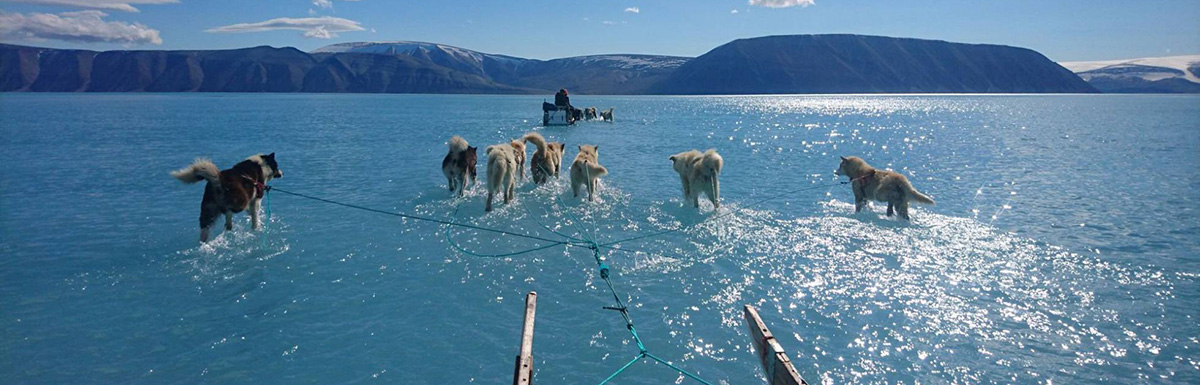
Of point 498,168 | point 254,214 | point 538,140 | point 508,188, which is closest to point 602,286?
point 498,168

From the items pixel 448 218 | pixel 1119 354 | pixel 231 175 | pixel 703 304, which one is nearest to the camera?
pixel 1119 354

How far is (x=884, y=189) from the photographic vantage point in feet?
40.0

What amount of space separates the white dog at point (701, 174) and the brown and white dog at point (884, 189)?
10.4 feet

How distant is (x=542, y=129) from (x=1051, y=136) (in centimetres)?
3434

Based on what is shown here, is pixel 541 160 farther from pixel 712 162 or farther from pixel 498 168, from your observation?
pixel 712 162

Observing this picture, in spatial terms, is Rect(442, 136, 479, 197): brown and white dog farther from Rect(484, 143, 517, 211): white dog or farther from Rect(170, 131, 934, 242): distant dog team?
Rect(484, 143, 517, 211): white dog

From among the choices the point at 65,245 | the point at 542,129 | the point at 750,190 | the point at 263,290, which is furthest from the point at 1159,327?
the point at 542,129

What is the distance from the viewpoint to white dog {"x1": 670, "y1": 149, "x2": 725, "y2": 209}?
1242 cm

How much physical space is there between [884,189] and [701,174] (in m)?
3.72

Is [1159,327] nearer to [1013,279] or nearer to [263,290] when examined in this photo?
[1013,279]

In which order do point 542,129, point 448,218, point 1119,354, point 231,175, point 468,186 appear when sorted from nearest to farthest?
1. point 1119,354
2. point 231,175
3. point 448,218
4. point 468,186
5. point 542,129

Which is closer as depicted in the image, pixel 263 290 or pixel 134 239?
pixel 263 290

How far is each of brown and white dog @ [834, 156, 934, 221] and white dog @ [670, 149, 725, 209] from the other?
10.4 ft

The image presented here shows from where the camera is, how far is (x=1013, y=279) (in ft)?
28.4
